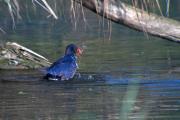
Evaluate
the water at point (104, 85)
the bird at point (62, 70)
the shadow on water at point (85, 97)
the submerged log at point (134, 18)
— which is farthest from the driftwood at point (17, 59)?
the submerged log at point (134, 18)

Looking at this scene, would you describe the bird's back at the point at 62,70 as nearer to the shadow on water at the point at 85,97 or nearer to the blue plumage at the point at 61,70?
the blue plumage at the point at 61,70

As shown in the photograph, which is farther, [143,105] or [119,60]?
[119,60]

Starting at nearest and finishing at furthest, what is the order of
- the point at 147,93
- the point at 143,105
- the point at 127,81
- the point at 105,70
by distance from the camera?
the point at 143,105
the point at 147,93
the point at 127,81
the point at 105,70

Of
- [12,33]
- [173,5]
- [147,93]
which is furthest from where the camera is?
[173,5]

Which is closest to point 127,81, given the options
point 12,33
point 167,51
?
point 167,51

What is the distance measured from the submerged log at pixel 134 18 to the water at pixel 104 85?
429 mm

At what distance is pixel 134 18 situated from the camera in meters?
10.3

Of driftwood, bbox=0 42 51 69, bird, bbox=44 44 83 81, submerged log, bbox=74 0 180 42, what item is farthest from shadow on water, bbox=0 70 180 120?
submerged log, bbox=74 0 180 42

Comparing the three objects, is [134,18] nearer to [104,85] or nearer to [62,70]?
[104,85]

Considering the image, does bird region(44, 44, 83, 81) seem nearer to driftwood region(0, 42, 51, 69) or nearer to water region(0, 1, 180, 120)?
water region(0, 1, 180, 120)

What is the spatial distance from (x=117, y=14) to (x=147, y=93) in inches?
50.2

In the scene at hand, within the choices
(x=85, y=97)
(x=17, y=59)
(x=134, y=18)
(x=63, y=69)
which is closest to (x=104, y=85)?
(x=63, y=69)

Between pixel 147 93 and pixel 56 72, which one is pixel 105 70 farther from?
pixel 147 93

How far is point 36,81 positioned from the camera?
1246 centimetres
